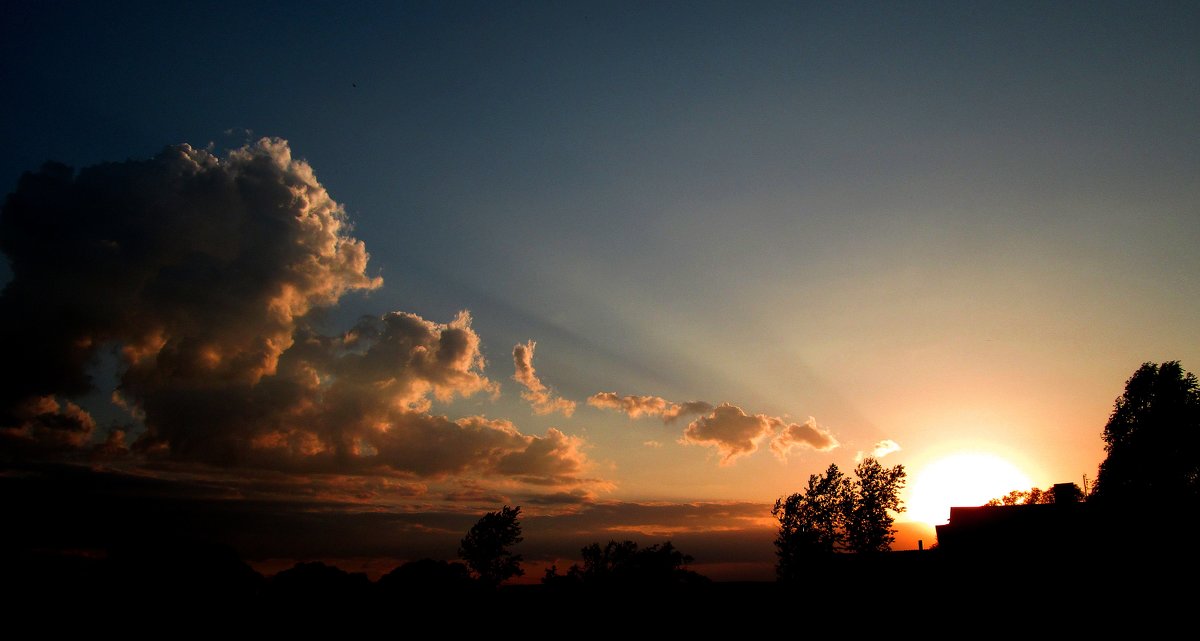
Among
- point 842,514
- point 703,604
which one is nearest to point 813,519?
point 842,514

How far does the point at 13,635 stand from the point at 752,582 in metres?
47.5

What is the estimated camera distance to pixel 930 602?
1139 inches

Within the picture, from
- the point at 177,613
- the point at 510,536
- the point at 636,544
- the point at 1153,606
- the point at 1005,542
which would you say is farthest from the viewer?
the point at 510,536

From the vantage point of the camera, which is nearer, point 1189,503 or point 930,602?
point 930,602

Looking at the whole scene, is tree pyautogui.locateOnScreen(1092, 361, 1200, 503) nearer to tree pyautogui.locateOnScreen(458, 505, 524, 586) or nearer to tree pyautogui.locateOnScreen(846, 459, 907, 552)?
tree pyautogui.locateOnScreen(846, 459, 907, 552)

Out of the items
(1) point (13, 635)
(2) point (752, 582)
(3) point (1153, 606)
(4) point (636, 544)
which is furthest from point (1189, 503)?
(1) point (13, 635)

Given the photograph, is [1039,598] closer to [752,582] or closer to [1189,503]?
[1189,503]

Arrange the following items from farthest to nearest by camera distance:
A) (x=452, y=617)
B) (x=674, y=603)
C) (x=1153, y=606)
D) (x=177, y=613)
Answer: (x=177, y=613)
(x=452, y=617)
(x=674, y=603)
(x=1153, y=606)

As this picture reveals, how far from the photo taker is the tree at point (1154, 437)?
52.4m

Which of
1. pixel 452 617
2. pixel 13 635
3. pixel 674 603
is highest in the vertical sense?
pixel 674 603

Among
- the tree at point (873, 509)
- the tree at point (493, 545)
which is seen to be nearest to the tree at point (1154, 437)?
the tree at point (873, 509)

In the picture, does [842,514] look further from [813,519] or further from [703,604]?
[703,604]

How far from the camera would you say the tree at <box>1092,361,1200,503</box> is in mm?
52438

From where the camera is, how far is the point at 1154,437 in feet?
179
